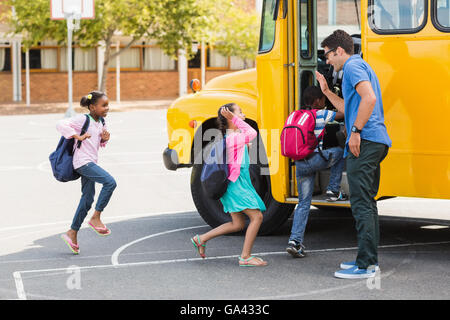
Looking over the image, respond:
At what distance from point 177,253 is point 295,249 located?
1.11 metres

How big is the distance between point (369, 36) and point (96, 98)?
2477 millimetres

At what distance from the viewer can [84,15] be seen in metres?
30.0

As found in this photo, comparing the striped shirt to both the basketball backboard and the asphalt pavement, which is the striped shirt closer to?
the asphalt pavement

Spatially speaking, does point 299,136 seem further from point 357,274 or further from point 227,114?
point 357,274

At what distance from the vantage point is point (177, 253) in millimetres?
7688

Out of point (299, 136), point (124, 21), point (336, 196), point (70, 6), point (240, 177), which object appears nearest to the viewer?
point (240, 177)

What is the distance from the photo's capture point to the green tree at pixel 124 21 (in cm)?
3150

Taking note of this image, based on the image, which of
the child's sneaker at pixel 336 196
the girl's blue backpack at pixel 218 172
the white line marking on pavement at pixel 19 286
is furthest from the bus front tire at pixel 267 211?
the white line marking on pavement at pixel 19 286

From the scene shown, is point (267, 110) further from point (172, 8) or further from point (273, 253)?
point (172, 8)

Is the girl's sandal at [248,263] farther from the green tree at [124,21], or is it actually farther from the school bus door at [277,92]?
the green tree at [124,21]

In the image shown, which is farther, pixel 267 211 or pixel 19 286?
pixel 267 211

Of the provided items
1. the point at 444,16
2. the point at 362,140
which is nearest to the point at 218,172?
the point at 362,140

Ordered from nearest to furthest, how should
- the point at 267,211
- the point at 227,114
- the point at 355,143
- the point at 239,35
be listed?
the point at 355,143 < the point at 227,114 < the point at 267,211 < the point at 239,35

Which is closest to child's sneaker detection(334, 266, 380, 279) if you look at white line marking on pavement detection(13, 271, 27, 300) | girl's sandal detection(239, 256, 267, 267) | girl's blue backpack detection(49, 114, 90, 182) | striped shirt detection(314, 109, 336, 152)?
girl's sandal detection(239, 256, 267, 267)
